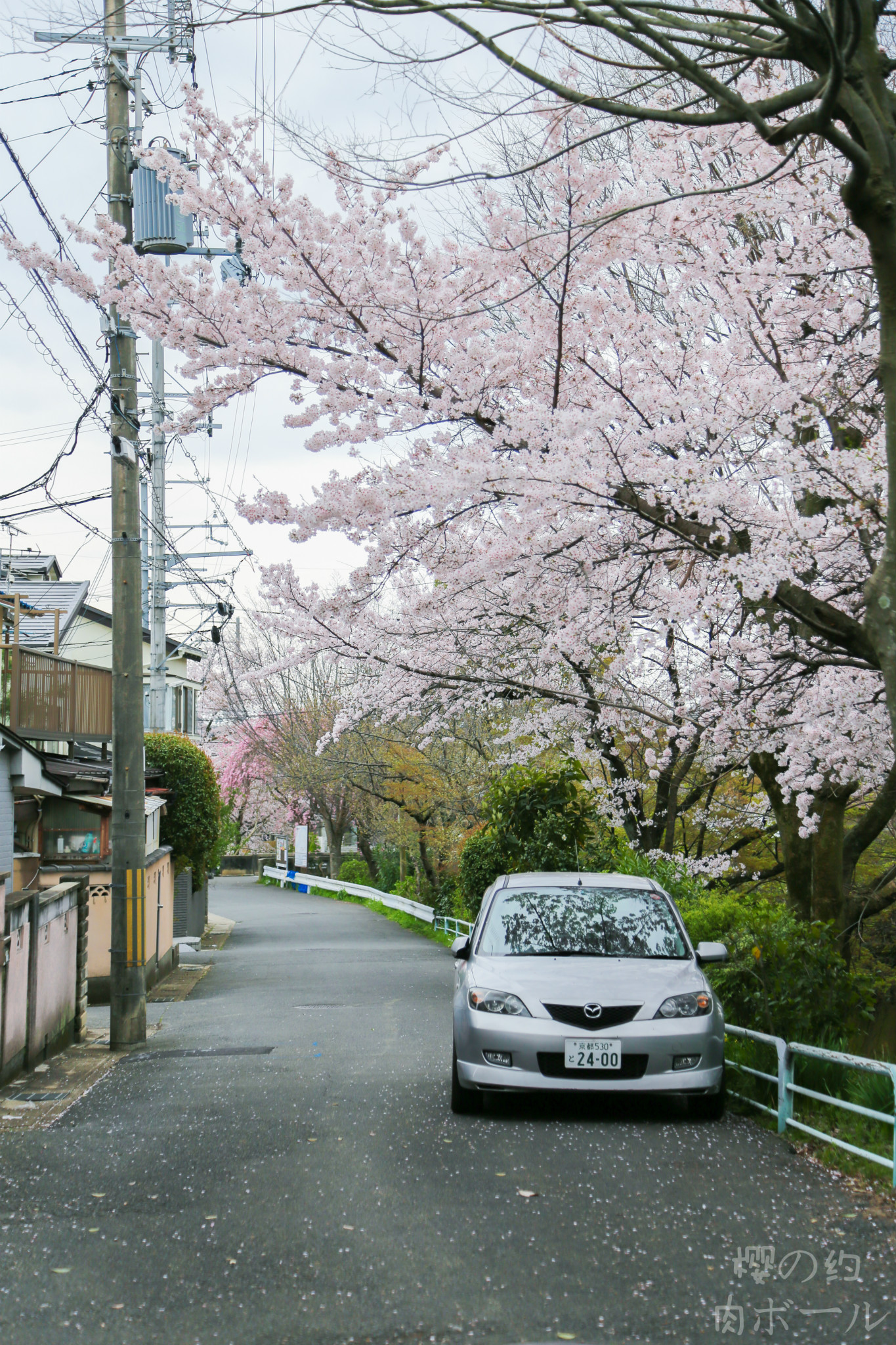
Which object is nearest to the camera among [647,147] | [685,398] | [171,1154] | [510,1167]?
[510,1167]

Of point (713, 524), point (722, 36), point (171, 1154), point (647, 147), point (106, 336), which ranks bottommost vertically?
point (171, 1154)

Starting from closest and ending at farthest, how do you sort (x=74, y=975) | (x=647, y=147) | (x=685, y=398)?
1. (x=685, y=398)
2. (x=647, y=147)
3. (x=74, y=975)

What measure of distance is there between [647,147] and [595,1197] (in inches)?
374

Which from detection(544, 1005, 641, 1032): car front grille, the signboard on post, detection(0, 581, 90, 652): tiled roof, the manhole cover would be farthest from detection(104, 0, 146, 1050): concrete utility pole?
the signboard on post

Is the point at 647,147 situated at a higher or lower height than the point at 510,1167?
higher

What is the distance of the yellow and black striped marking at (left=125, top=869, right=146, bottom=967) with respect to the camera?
11797 mm

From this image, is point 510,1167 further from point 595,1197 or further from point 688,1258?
point 688,1258

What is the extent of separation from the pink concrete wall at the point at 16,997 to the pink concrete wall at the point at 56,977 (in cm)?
39

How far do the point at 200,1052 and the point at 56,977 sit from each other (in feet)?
4.97

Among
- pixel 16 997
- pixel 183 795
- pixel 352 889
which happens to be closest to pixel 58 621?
pixel 183 795

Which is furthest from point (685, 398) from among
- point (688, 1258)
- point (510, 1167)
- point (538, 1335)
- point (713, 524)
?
point (538, 1335)

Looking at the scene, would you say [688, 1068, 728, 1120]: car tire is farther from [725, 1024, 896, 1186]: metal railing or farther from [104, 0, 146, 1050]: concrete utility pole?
[104, 0, 146, 1050]: concrete utility pole

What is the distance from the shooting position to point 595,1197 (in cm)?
534

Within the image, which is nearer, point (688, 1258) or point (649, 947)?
point (688, 1258)
